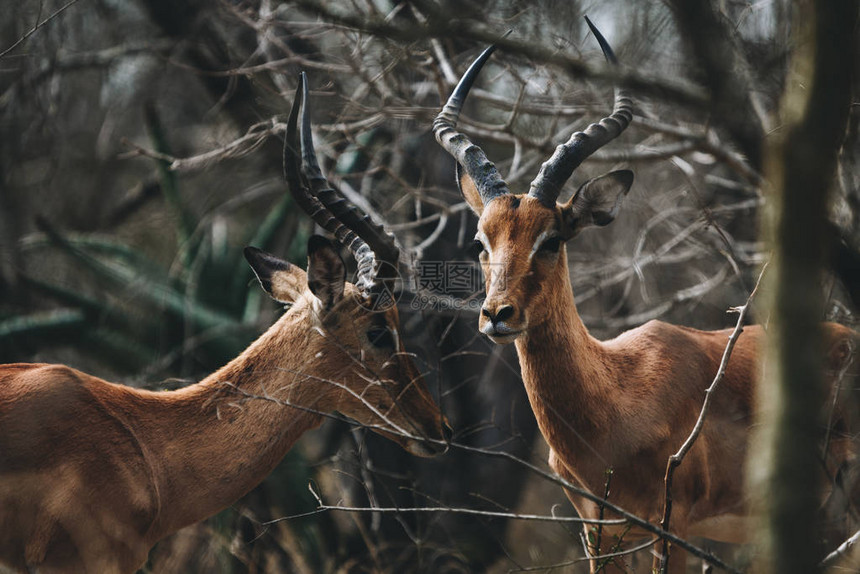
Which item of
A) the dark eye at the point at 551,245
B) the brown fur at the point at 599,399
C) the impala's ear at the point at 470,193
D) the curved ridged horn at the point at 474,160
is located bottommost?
the brown fur at the point at 599,399

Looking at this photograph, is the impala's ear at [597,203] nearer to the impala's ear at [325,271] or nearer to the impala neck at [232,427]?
the impala's ear at [325,271]

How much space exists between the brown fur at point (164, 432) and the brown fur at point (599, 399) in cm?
60

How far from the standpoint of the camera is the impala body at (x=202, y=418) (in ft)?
13.1

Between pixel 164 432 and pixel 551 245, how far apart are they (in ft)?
6.56

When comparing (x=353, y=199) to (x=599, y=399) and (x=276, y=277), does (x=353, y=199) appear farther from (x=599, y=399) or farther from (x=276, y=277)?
(x=599, y=399)

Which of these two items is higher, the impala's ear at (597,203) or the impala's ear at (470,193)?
the impala's ear at (470,193)

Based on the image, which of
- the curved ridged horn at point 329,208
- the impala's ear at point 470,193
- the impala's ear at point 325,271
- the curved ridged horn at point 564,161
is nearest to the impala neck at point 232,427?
the impala's ear at point 325,271

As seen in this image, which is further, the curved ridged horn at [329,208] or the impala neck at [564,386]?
the curved ridged horn at [329,208]

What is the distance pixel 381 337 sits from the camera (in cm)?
465

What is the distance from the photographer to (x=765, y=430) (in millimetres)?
2088

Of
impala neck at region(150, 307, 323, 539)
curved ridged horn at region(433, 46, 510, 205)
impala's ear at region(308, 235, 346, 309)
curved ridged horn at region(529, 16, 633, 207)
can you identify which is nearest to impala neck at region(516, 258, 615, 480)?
curved ridged horn at region(529, 16, 633, 207)

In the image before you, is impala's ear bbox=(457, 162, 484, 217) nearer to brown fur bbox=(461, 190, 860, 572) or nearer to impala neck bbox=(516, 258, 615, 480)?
brown fur bbox=(461, 190, 860, 572)

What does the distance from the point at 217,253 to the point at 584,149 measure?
5419 millimetres

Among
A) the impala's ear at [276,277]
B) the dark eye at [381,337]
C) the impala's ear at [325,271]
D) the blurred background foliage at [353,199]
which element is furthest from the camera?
the blurred background foliage at [353,199]
